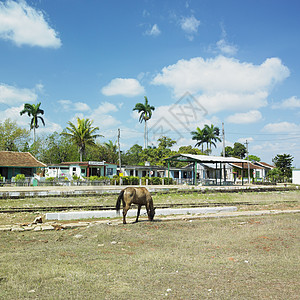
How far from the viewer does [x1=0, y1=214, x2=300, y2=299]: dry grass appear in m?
5.11

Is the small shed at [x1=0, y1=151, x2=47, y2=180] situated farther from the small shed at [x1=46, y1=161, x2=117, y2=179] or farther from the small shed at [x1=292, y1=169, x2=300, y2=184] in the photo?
the small shed at [x1=292, y1=169, x2=300, y2=184]

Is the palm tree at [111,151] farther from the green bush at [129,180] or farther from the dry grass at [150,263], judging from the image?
the dry grass at [150,263]

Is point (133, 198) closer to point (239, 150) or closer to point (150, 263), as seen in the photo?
point (150, 263)

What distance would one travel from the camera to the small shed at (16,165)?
1582 inches

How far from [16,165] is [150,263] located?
38577mm

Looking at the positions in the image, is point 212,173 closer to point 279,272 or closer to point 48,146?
point 48,146

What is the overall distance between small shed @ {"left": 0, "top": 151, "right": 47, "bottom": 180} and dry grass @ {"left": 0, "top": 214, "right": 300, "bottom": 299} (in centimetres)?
3371

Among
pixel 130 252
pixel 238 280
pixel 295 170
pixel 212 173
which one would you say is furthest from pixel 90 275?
pixel 295 170

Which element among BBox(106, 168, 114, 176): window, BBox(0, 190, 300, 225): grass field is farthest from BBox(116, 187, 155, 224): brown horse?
BBox(106, 168, 114, 176): window

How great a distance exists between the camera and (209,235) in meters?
9.79

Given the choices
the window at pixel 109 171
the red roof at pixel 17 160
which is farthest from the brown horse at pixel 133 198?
the window at pixel 109 171

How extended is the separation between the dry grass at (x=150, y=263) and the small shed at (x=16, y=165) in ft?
111

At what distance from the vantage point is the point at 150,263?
664 cm

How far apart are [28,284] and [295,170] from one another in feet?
204
